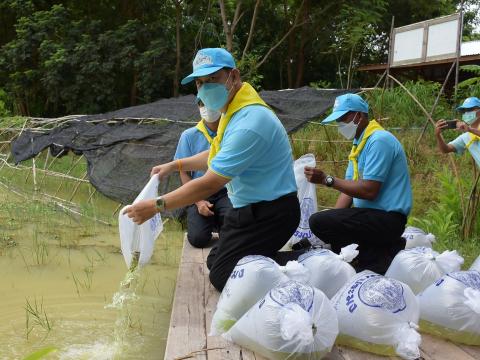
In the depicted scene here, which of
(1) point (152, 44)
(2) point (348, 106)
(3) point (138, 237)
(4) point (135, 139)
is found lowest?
(4) point (135, 139)

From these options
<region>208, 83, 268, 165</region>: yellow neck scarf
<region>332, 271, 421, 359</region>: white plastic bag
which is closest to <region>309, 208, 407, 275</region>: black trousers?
<region>332, 271, 421, 359</region>: white plastic bag

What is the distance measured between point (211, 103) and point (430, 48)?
5.90 m

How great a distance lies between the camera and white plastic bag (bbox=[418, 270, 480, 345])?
221 cm

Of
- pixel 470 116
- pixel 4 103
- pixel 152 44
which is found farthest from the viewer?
pixel 4 103

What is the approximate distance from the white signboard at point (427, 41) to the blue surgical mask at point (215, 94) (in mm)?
5240

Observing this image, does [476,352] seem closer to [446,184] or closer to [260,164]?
[260,164]

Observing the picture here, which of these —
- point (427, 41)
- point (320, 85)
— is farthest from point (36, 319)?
point (320, 85)

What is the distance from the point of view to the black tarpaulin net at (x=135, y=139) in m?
5.87

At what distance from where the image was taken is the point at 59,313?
3354mm

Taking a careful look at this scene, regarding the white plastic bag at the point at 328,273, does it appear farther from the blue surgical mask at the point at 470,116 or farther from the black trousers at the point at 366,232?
the blue surgical mask at the point at 470,116

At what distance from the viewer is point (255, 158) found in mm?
2359

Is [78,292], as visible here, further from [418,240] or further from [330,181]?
[418,240]

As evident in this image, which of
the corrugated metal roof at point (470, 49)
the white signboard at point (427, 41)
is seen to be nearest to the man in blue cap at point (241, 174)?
the white signboard at point (427, 41)

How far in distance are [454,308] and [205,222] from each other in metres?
2.06
